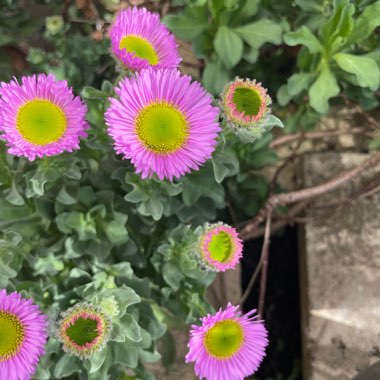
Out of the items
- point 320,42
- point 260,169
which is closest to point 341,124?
point 260,169

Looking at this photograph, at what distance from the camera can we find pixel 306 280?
1.54 m

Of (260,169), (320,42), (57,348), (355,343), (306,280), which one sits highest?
(320,42)

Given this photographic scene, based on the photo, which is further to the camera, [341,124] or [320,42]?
[341,124]

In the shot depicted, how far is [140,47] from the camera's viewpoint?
3.70ft

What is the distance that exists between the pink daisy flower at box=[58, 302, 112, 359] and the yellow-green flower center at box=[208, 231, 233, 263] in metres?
0.23

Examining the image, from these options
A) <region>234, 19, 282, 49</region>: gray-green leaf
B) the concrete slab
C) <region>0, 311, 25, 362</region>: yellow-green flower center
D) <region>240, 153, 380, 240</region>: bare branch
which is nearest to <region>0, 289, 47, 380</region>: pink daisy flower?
<region>0, 311, 25, 362</region>: yellow-green flower center

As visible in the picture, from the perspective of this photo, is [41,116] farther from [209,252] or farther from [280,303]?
[280,303]

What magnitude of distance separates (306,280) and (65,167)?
708 mm

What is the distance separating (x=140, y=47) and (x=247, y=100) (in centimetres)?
24

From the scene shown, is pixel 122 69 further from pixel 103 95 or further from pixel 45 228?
pixel 45 228

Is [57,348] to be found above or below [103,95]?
below

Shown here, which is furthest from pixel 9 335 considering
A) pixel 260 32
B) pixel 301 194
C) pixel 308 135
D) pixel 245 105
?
pixel 308 135

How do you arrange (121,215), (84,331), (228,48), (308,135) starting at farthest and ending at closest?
1. (308,135)
2. (228,48)
3. (121,215)
4. (84,331)

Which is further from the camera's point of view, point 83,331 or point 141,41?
point 141,41
